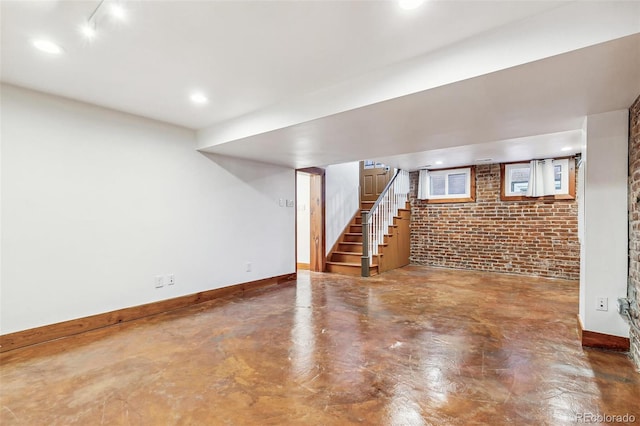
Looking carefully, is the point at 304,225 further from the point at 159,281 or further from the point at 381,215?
the point at 159,281

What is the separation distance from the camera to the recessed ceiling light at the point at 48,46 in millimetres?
2014

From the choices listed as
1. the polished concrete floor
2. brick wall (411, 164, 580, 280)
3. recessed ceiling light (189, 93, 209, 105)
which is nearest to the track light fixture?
recessed ceiling light (189, 93, 209, 105)

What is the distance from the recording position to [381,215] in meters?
6.29

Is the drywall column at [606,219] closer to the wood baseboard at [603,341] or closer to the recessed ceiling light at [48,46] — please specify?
the wood baseboard at [603,341]

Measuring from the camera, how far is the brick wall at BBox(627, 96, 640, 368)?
7.41 feet

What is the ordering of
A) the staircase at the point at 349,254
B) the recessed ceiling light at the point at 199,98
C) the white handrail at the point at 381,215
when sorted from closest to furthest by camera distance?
1. the recessed ceiling light at the point at 199,98
2. the white handrail at the point at 381,215
3. the staircase at the point at 349,254

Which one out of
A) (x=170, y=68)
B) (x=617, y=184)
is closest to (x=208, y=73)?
(x=170, y=68)

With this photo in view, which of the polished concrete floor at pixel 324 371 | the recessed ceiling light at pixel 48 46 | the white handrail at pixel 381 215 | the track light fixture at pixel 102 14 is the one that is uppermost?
the track light fixture at pixel 102 14

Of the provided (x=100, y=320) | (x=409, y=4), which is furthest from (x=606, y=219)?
(x=100, y=320)

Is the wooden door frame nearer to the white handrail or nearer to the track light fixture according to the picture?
the white handrail

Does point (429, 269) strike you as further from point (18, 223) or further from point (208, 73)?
point (18, 223)

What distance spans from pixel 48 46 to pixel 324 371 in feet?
9.90

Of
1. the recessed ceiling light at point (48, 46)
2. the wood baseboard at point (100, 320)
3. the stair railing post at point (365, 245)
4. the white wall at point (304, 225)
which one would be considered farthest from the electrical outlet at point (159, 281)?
the stair railing post at point (365, 245)

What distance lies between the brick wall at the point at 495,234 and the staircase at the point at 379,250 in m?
0.42
